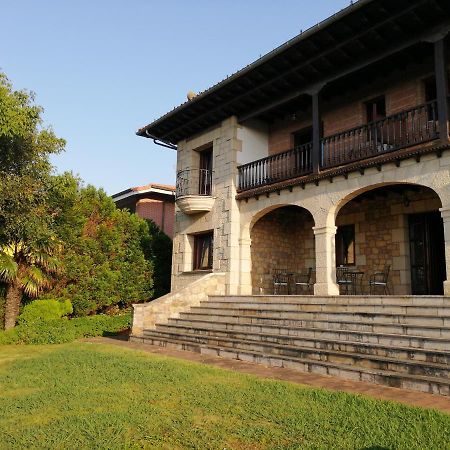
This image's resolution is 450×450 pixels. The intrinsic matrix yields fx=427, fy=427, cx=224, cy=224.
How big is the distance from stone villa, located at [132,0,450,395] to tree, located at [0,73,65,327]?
2.90 m

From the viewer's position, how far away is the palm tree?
10.7 m

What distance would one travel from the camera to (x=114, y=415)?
420 cm

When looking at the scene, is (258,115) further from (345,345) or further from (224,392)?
(224,392)

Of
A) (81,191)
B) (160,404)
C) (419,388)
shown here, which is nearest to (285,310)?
(419,388)

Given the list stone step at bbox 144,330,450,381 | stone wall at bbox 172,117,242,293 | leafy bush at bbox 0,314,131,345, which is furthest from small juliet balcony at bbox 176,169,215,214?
stone step at bbox 144,330,450,381

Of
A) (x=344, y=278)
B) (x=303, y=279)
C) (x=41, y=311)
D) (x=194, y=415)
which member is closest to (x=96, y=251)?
(x=41, y=311)

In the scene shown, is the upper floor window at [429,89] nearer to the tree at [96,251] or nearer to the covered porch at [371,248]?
the covered porch at [371,248]

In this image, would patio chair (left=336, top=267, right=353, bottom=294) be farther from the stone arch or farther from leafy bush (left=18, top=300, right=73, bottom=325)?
leafy bush (left=18, top=300, right=73, bottom=325)

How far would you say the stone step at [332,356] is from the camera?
18.0ft

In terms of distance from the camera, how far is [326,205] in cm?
1005

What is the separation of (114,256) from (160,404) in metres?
9.21

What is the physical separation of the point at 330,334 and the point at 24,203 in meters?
7.57

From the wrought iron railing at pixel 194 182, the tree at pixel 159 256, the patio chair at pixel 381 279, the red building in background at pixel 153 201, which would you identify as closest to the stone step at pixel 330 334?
the patio chair at pixel 381 279

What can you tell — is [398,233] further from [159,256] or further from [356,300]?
[159,256]
